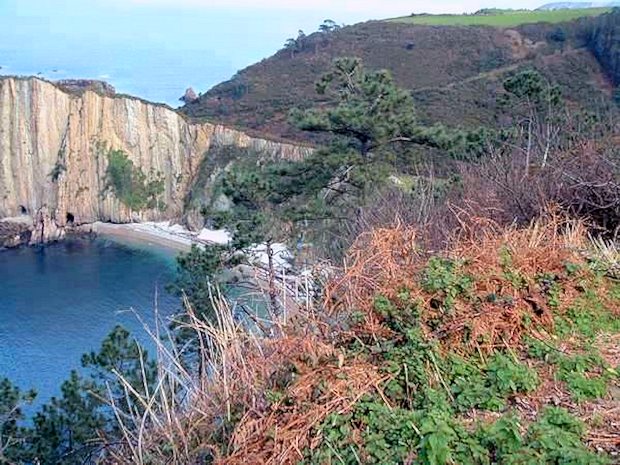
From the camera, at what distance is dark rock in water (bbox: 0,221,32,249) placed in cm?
3944

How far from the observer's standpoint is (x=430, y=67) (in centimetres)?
6134

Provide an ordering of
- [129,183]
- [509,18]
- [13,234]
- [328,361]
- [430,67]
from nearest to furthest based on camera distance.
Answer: [328,361] → [13,234] → [129,183] → [430,67] → [509,18]

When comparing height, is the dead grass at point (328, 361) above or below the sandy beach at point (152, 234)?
above

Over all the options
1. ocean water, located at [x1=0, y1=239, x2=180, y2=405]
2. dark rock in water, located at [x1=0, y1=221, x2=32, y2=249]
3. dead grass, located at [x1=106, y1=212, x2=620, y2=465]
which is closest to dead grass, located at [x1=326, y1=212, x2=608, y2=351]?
dead grass, located at [x1=106, y1=212, x2=620, y2=465]

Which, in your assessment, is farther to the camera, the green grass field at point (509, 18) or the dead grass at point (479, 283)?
the green grass field at point (509, 18)

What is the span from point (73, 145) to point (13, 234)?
6760 mm

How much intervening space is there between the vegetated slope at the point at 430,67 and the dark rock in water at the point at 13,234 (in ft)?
61.2

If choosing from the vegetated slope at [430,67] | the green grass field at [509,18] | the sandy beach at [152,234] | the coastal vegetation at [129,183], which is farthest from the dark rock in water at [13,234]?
the green grass field at [509,18]

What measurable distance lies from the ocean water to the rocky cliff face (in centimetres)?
359

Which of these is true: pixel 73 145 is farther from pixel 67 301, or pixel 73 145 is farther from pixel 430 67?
pixel 430 67

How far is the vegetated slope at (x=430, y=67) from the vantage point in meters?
50.4

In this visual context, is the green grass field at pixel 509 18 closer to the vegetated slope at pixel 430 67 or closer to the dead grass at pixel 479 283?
the vegetated slope at pixel 430 67

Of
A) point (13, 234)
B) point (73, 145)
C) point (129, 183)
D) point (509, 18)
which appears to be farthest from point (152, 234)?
point (509, 18)

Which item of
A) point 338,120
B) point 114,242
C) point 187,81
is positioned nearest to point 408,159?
point 338,120
